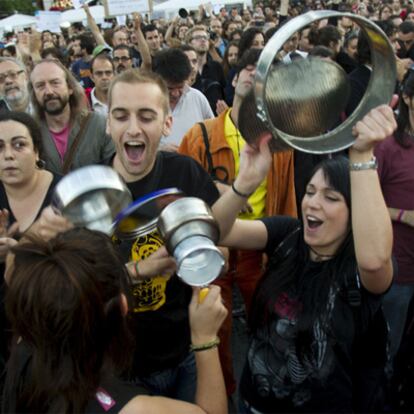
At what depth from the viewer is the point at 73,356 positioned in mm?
1304

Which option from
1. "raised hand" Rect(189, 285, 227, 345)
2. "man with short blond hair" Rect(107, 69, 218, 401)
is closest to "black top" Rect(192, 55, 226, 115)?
"man with short blond hair" Rect(107, 69, 218, 401)

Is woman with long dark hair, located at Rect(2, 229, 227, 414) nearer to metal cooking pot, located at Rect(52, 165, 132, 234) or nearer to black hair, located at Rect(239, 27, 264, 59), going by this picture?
metal cooking pot, located at Rect(52, 165, 132, 234)

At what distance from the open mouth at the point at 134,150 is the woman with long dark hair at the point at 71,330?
697 millimetres

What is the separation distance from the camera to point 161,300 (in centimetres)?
208

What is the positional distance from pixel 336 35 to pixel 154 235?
13.6 ft

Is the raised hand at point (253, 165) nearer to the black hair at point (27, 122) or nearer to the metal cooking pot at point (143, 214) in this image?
the metal cooking pot at point (143, 214)

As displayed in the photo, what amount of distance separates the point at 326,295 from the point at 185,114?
2788 mm

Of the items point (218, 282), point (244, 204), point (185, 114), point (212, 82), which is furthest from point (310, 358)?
point (212, 82)

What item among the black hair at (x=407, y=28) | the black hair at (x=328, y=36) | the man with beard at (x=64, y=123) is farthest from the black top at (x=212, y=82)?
the black hair at (x=407, y=28)

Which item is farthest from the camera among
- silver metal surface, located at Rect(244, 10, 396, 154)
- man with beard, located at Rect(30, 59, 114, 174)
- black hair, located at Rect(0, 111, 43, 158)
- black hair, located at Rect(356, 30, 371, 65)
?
man with beard, located at Rect(30, 59, 114, 174)

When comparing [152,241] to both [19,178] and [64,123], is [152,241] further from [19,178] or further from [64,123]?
[64,123]

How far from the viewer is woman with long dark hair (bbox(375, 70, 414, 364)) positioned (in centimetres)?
271

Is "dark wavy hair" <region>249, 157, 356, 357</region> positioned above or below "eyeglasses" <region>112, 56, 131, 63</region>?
above

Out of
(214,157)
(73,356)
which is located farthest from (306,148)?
(214,157)
